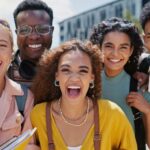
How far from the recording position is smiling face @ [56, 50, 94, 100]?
→ 3.79 meters

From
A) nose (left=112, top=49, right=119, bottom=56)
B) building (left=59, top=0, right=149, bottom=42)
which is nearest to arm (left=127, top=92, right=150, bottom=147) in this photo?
nose (left=112, top=49, right=119, bottom=56)

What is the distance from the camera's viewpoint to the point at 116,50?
4.39 m

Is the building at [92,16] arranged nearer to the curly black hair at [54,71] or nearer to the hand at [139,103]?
the hand at [139,103]

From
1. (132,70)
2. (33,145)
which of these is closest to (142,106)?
(132,70)

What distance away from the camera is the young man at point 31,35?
449 centimetres

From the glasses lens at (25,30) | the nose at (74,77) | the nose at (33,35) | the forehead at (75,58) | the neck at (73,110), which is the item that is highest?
the glasses lens at (25,30)

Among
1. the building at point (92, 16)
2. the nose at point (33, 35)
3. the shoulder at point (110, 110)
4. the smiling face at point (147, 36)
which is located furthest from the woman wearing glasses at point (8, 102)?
the building at point (92, 16)

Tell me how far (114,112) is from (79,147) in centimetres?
42

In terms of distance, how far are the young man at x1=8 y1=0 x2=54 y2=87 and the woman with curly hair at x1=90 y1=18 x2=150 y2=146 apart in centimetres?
51

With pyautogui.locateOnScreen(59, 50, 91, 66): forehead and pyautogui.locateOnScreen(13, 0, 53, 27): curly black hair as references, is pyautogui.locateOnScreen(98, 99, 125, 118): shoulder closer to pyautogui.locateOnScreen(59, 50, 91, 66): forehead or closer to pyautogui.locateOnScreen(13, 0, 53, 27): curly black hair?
pyautogui.locateOnScreen(59, 50, 91, 66): forehead

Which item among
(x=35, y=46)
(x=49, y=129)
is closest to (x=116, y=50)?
(x=35, y=46)

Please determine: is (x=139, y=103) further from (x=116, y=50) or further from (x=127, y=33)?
(x=127, y=33)

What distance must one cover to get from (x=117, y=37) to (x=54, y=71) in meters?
0.79

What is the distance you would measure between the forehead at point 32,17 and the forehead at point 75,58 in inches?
28.9
